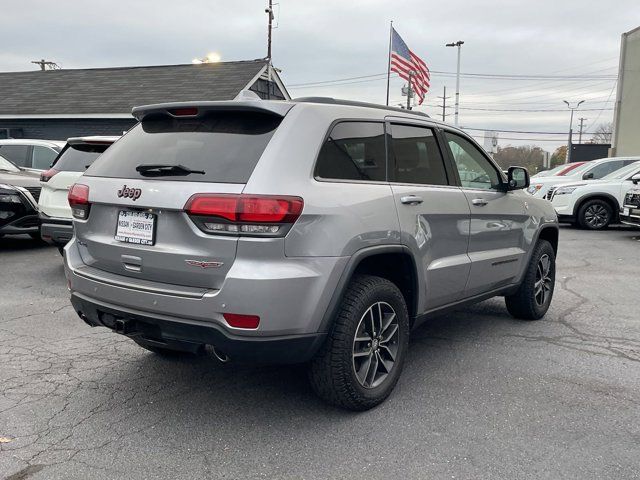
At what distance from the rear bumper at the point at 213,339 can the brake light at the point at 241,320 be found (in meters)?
0.06

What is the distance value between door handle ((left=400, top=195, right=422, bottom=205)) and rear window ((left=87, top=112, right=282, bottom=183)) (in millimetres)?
944

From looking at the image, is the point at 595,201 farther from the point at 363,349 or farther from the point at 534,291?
the point at 363,349

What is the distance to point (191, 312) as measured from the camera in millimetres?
2887

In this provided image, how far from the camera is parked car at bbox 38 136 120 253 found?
6.71 metres

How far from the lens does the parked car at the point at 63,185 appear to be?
6715 mm

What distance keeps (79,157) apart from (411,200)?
206 inches

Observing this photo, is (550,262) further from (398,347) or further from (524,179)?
(398,347)

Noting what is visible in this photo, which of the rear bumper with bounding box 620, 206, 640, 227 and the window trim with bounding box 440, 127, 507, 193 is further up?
the window trim with bounding box 440, 127, 507, 193

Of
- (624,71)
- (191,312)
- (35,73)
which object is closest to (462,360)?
(191,312)

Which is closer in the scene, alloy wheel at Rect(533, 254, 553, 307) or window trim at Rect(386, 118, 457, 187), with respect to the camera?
window trim at Rect(386, 118, 457, 187)

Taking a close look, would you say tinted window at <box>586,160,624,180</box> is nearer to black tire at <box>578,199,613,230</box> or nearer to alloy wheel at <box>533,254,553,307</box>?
black tire at <box>578,199,613,230</box>

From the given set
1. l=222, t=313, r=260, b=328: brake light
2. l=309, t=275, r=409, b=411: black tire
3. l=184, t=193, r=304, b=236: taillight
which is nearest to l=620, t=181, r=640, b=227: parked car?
l=309, t=275, r=409, b=411: black tire

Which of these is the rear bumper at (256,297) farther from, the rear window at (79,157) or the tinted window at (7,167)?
the tinted window at (7,167)

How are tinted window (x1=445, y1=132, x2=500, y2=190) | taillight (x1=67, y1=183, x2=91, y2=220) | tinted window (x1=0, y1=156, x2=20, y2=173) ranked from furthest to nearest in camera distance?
1. tinted window (x1=0, y1=156, x2=20, y2=173)
2. tinted window (x1=445, y1=132, x2=500, y2=190)
3. taillight (x1=67, y1=183, x2=91, y2=220)
